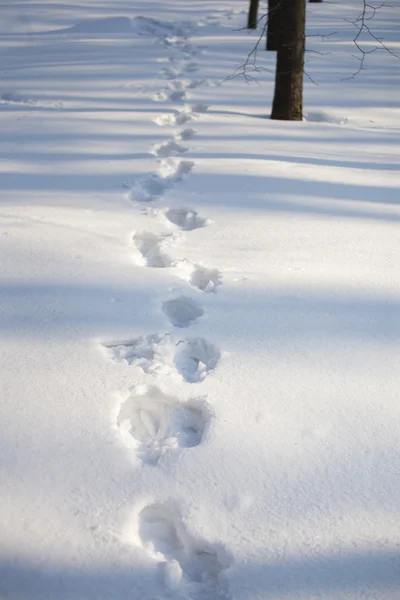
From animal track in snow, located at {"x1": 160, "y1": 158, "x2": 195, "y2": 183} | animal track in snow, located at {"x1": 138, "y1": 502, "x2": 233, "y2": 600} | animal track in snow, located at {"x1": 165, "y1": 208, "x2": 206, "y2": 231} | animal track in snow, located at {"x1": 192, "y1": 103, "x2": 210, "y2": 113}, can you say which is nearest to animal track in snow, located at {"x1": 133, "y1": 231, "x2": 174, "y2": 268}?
animal track in snow, located at {"x1": 165, "y1": 208, "x2": 206, "y2": 231}

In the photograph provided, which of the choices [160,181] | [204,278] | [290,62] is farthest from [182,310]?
[290,62]

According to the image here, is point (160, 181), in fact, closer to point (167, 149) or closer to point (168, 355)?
point (167, 149)

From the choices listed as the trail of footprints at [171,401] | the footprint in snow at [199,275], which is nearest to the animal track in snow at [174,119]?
the trail of footprints at [171,401]

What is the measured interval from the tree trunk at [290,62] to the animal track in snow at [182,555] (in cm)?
428

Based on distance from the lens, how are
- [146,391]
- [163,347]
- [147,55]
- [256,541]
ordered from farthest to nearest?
[147,55] → [163,347] → [146,391] → [256,541]

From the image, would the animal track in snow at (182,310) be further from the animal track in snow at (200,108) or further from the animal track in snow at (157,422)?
the animal track in snow at (200,108)

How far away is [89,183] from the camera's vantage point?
12.3ft

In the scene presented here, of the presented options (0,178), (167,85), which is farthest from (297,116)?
(0,178)

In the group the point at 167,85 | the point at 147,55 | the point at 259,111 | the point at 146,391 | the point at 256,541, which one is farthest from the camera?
the point at 147,55

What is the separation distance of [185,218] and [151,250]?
1.54ft

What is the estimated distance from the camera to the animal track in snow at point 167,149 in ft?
14.2

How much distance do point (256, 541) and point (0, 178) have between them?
301 centimetres

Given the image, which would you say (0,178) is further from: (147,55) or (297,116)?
(147,55)

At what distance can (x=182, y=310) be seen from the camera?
241cm
